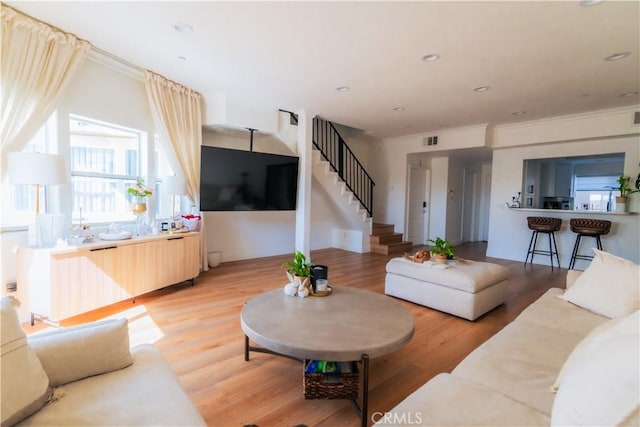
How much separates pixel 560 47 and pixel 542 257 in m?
4.48

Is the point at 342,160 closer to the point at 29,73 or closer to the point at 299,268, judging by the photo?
the point at 299,268

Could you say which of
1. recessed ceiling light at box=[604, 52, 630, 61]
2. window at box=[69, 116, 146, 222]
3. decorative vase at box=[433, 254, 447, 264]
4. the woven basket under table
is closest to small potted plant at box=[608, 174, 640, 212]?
recessed ceiling light at box=[604, 52, 630, 61]

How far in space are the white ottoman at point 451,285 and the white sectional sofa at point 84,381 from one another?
9.10 ft

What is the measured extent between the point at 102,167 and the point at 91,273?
1.51 m

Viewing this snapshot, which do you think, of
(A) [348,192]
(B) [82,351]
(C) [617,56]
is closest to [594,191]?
(C) [617,56]

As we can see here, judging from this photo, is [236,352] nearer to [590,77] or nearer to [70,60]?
[70,60]

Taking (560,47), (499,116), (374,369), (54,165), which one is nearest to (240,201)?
(54,165)

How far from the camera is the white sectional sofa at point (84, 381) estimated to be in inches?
40.8

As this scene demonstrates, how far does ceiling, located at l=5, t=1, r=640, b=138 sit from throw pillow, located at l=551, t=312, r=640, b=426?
255 cm

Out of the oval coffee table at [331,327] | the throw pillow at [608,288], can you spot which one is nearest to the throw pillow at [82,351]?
the oval coffee table at [331,327]

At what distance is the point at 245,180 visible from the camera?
15.9 ft

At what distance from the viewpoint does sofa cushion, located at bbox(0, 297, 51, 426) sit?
3.26 ft

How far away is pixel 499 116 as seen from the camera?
5477mm

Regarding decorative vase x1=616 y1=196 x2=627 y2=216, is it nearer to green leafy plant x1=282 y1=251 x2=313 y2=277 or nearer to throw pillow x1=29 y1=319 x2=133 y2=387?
green leafy plant x1=282 y1=251 x2=313 y2=277
